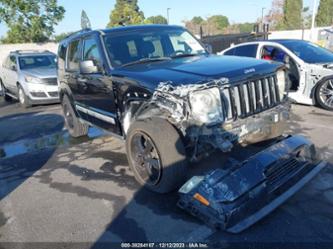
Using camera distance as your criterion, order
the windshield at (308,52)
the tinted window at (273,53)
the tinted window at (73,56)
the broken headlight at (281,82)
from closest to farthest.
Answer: the broken headlight at (281,82) → the tinted window at (73,56) → the windshield at (308,52) → the tinted window at (273,53)

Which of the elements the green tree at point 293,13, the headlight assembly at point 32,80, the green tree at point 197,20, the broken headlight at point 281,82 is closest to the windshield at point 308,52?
the broken headlight at point 281,82

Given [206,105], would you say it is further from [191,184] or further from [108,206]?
[108,206]

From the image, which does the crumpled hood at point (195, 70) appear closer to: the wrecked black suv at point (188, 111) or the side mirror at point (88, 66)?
the wrecked black suv at point (188, 111)

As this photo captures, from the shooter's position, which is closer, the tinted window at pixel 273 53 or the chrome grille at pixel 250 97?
the chrome grille at pixel 250 97

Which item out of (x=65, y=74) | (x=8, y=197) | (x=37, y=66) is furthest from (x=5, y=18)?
(x=8, y=197)

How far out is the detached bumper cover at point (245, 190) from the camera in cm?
298

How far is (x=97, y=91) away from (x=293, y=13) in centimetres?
4974

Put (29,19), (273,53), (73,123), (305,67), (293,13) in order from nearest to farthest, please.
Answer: (73,123)
(305,67)
(273,53)
(29,19)
(293,13)

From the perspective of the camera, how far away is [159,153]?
11.4 ft

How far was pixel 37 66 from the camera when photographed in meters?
11.0

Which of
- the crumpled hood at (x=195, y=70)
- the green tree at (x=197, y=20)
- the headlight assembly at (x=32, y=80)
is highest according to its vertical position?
the green tree at (x=197, y=20)

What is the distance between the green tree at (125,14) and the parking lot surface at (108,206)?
2987cm

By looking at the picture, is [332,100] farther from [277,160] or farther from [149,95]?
[149,95]

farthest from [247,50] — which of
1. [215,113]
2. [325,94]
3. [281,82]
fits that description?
[215,113]
